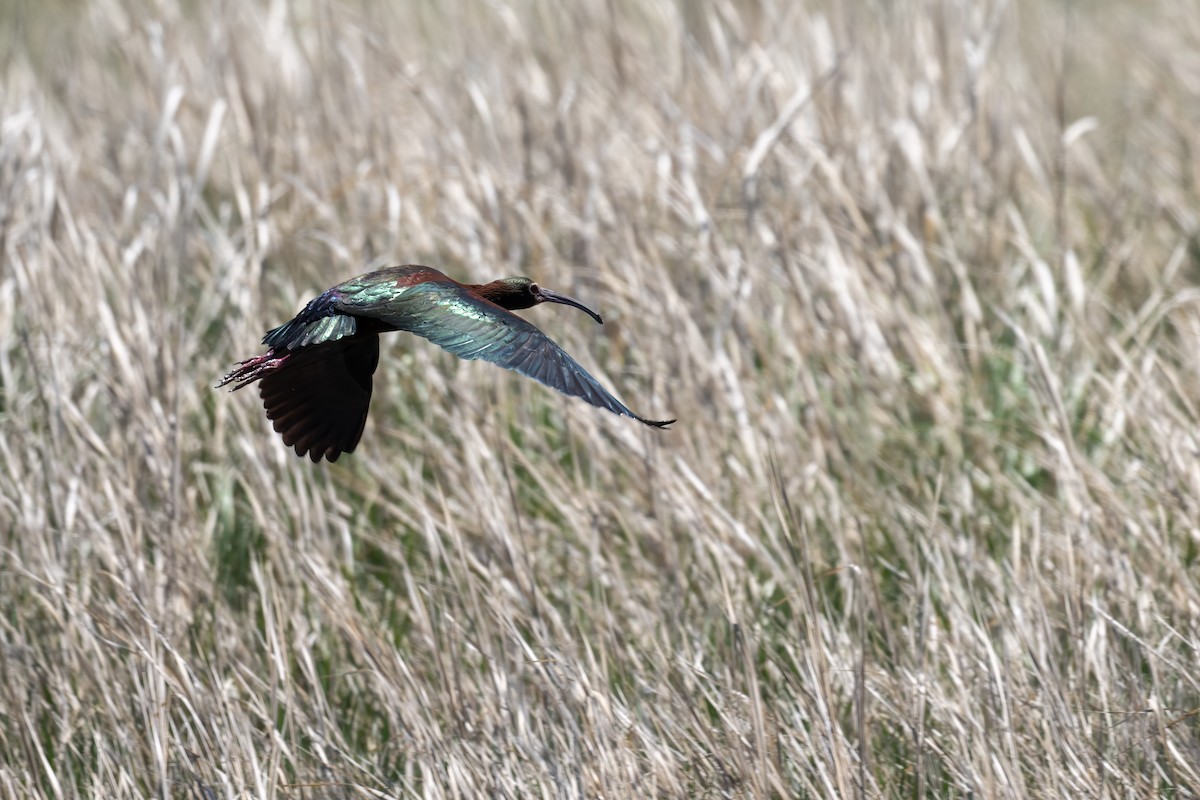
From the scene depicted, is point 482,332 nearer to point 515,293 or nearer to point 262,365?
point 515,293

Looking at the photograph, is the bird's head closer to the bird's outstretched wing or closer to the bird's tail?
the bird's outstretched wing

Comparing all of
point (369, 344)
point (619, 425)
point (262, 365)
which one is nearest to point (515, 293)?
point (369, 344)

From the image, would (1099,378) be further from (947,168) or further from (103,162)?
(103,162)

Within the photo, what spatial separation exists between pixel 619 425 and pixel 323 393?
3.36 ft

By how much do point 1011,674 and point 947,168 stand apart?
1.99 metres

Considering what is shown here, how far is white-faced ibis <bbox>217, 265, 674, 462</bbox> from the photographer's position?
6.78ft

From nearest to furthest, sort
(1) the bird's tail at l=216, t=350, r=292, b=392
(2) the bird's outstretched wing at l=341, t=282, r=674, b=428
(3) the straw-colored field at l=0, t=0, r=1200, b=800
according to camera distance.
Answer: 1. (2) the bird's outstretched wing at l=341, t=282, r=674, b=428
2. (1) the bird's tail at l=216, t=350, r=292, b=392
3. (3) the straw-colored field at l=0, t=0, r=1200, b=800

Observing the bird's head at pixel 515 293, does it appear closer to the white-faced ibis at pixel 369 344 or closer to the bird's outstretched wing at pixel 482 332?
the white-faced ibis at pixel 369 344

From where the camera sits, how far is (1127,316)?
402cm

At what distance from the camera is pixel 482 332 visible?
85.0 inches

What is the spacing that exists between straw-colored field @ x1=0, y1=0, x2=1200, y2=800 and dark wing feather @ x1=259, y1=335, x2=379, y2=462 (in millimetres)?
421

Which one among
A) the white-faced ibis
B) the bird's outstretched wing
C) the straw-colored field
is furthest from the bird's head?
the straw-colored field

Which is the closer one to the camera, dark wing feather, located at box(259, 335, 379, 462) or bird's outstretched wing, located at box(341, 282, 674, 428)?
bird's outstretched wing, located at box(341, 282, 674, 428)

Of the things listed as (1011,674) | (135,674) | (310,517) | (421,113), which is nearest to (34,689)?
(135,674)
